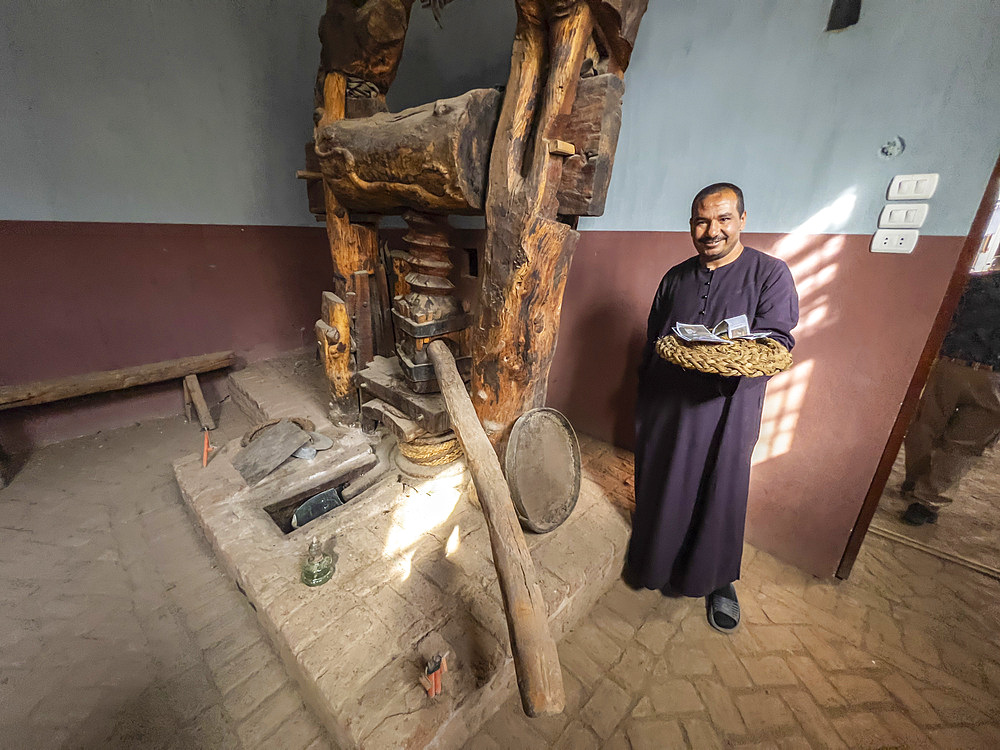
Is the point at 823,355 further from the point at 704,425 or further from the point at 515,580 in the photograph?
the point at 515,580

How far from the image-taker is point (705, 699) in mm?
1775

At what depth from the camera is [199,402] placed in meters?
3.58

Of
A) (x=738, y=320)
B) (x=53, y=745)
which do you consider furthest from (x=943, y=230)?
(x=53, y=745)

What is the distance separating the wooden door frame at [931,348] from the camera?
1600 mm

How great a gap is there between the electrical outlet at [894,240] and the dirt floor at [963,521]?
203 cm

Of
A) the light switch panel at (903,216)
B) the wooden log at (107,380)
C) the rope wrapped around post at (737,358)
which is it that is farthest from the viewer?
the wooden log at (107,380)

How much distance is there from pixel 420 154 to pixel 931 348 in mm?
2585

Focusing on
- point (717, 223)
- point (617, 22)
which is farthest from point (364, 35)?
point (717, 223)

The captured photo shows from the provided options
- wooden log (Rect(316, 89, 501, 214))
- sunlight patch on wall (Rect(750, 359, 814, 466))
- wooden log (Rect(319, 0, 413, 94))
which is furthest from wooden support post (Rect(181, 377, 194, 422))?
sunlight patch on wall (Rect(750, 359, 814, 466))

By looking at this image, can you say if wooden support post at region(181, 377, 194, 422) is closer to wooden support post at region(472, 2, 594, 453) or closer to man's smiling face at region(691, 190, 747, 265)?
wooden support post at region(472, 2, 594, 453)

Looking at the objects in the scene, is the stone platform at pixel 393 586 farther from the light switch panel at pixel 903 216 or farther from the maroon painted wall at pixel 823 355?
the light switch panel at pixel 903 216

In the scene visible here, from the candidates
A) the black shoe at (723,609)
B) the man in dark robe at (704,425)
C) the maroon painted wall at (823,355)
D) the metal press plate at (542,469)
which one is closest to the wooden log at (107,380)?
the metal press plate at (542,469)

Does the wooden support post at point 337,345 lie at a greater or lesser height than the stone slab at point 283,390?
greater

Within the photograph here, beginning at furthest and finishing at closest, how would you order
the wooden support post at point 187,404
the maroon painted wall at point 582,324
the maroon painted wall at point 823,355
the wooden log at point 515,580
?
the wooden support post at point 187,404, the maroon painted wall at point 582,324, the maroon painted wall at point 823,355, the wooden log at point 515,580
